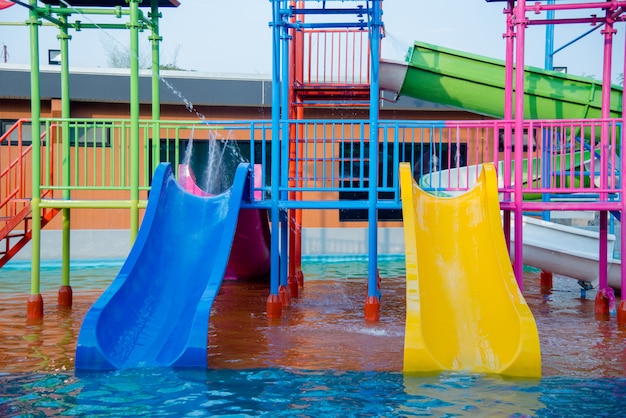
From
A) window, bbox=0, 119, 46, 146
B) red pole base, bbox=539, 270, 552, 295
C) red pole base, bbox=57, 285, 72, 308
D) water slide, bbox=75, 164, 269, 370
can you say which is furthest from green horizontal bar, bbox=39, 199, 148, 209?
window, bbox=0, 119, 46, 146

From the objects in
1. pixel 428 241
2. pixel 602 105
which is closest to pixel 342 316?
pixel 428 241

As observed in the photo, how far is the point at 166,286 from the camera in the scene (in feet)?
25.8

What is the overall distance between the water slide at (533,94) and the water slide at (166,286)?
362 centimetres

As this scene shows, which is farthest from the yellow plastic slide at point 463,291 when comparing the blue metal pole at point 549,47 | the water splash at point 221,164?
the water splash at point 221,164

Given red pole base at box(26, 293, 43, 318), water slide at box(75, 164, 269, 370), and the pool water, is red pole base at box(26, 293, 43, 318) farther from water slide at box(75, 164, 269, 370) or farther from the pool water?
water slide at box(75, 164, 269, 370)

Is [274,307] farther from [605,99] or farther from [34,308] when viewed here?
[605,99]

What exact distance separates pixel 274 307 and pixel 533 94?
509 cm

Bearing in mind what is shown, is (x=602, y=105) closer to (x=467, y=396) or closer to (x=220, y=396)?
(x=467, y=396)

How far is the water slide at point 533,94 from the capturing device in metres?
11.0

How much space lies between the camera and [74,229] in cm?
1703

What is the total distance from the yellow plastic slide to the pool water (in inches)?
8.5

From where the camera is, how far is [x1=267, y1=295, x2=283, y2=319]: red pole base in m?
9.48

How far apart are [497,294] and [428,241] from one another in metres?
1.08

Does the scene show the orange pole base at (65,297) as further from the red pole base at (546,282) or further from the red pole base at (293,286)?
the red pole base at (546,282)
